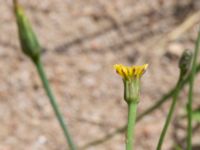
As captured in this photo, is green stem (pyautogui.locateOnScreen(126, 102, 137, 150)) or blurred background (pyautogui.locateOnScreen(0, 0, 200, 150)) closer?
green stem (pyautogui.locateOnScreen(126, 102, 137, 150))

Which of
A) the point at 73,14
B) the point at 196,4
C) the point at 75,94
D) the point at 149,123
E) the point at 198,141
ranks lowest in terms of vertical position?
the point at 198,141

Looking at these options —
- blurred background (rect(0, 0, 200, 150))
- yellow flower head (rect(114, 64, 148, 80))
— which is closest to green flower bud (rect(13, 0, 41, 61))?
yellow flower head (rect(114, 64, 148, 80))

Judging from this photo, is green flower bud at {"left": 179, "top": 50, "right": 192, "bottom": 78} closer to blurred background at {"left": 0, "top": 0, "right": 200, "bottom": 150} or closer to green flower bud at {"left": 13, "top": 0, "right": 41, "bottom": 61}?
green flower bud at {"left": 13, "top": 0, "right": 41, "bottom": 61}

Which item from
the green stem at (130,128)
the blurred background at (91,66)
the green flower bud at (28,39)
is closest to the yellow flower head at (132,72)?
the green stem at (130,128)

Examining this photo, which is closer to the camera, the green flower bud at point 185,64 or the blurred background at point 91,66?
the green flower bud at point 185,64

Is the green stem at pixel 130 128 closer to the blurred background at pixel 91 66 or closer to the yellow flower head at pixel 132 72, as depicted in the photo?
the yellow flower head at pixel 132 72

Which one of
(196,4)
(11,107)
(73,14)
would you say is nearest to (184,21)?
(196,4)

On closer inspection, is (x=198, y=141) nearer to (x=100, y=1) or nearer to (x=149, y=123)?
(x=149, y=123)

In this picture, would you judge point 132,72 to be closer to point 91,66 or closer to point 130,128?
point 130,128
